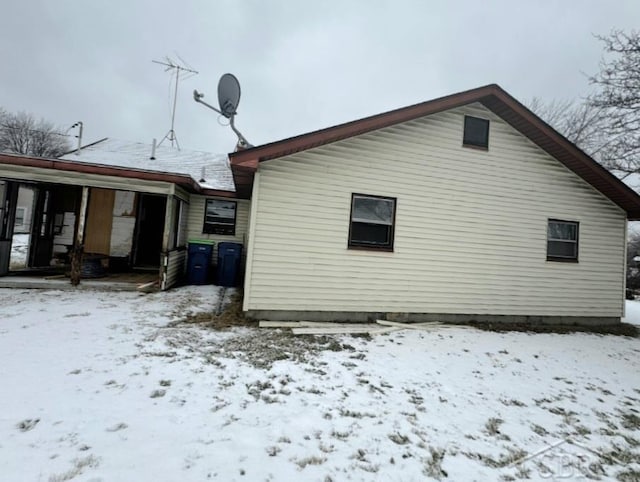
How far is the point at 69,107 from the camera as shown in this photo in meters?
45.8

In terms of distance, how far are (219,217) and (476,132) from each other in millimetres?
7909

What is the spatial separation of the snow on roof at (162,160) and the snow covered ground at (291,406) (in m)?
6.06

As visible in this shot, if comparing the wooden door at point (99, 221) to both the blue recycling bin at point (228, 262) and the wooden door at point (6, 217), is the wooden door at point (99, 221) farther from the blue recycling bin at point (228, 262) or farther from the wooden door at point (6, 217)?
the blue recycling bin at point (228, 262)

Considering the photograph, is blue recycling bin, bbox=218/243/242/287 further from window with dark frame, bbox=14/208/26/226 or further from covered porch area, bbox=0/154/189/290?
window with dark frame, bbox=14/208/26/226

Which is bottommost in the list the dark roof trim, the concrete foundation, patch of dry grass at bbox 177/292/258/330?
patch of dry grass at bbox 177/292/258/330

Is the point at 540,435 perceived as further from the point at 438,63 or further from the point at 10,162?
the point at 438,63

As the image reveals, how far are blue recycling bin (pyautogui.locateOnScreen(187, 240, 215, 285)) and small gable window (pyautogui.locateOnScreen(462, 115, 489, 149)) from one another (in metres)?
7.34

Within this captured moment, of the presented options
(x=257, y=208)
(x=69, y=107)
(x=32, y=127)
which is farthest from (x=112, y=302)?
(x=69, y=107)

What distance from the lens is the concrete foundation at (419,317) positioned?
5805 mm

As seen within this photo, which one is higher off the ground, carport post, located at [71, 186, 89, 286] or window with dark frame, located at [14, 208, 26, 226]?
window with dark frame, located at [14, 208, 26, 226]

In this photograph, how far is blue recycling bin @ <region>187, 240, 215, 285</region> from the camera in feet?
28.9

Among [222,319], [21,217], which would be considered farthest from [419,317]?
[21,217]

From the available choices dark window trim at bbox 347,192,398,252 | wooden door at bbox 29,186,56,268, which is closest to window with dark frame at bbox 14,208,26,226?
wooden door at bbox 29,186,56,268

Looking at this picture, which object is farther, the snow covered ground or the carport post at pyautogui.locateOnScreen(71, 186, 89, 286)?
the carport post at pyautogui.locateOnScreen(71, 186, 89, 286)
